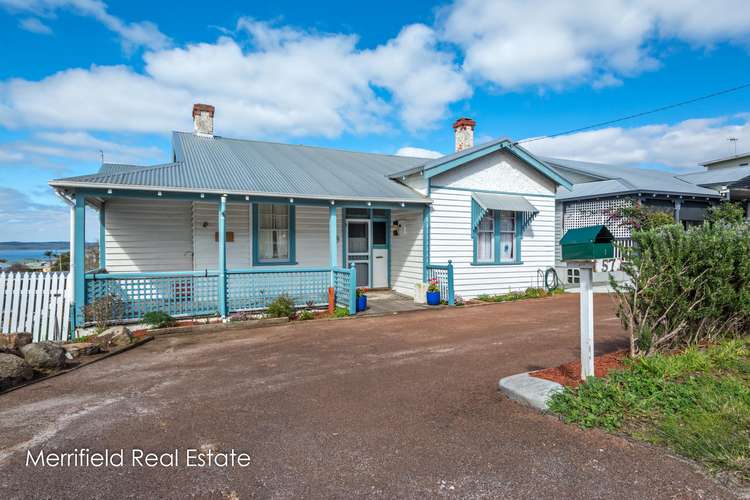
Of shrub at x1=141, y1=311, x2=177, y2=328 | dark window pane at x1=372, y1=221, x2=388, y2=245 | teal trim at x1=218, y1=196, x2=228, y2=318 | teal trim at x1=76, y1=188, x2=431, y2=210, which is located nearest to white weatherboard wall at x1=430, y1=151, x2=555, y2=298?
teal trim at x1=76, y1=188, x2=431, y2=210

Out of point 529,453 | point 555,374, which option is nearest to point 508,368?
point 555,374

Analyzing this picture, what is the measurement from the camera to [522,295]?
13.0 metres

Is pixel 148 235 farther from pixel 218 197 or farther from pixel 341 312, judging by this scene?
pixel 341 312

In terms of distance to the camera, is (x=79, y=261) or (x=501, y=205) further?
(x=501, y=205)

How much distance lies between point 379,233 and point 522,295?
4.63 metres

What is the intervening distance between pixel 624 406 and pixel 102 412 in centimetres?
499

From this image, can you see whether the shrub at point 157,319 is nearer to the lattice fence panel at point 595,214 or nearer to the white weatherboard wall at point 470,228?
the white weatherboard wall at point 470,228

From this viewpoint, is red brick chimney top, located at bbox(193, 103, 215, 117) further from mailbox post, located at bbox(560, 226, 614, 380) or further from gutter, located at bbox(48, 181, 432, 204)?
mailbox post, located at bbox(560, 226, 614, 380)

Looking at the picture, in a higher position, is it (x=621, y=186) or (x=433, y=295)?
(x=621, y=186)

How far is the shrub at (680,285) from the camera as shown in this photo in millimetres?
5176

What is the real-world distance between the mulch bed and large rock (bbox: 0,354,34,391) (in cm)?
620

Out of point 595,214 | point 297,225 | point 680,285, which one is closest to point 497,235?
point 297,225

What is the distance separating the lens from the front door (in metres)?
12.7

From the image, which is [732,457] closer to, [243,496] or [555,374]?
[555,374]
